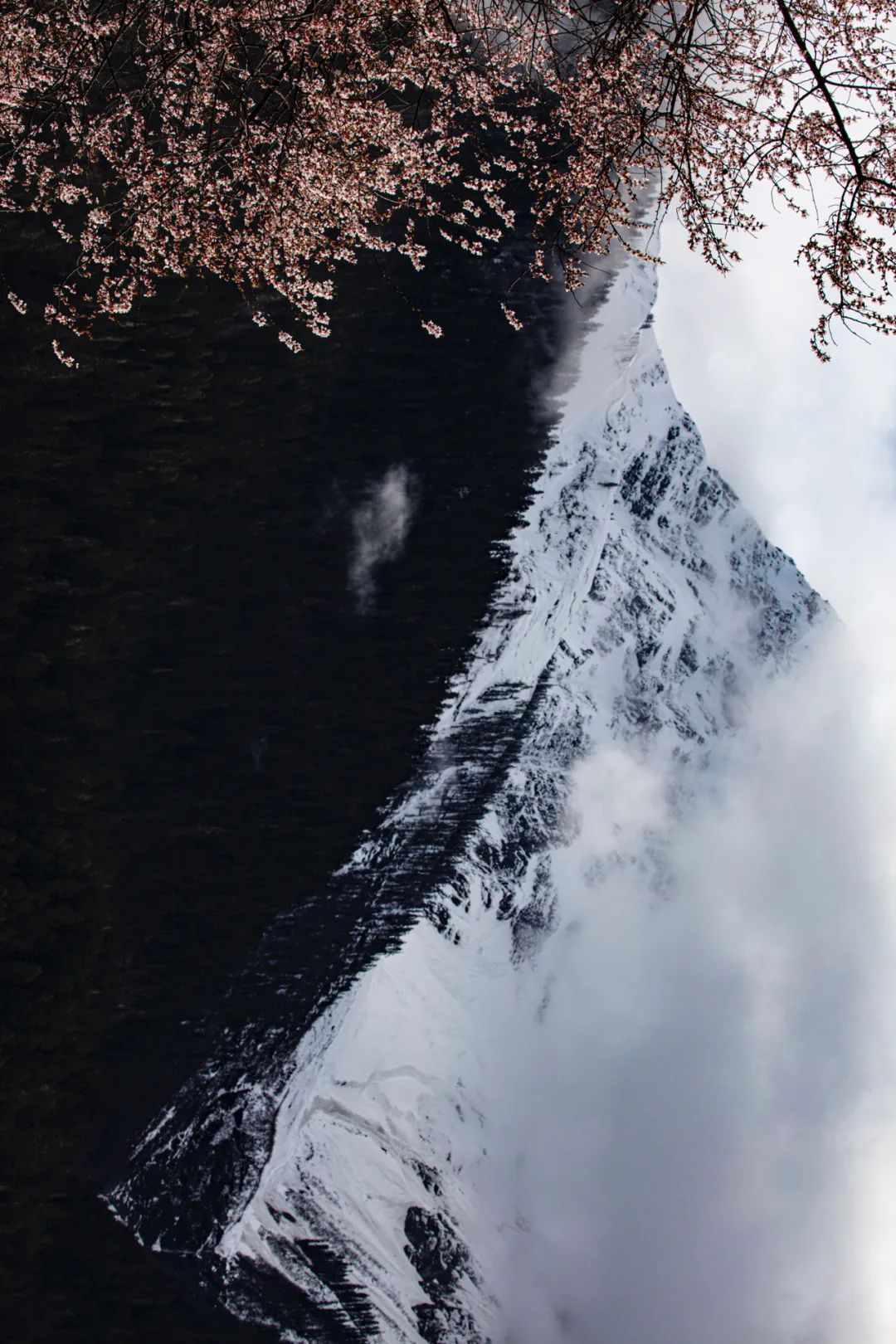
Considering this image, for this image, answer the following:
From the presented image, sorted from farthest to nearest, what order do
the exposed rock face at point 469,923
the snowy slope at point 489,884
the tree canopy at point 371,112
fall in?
the snowy slope at point 489,884 < the exposed rock face at point 469,923 < the tree canopy at point 371,112

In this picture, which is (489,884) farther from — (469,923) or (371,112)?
(371,112)

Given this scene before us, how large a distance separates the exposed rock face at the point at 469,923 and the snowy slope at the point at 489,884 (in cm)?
9

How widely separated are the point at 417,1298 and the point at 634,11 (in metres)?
37.7

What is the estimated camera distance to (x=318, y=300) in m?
20.2

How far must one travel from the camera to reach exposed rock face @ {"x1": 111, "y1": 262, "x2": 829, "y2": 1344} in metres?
25.1

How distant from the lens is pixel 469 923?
34594 mm

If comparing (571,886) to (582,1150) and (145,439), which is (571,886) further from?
(145,439)

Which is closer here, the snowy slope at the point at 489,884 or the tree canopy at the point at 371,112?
the tree canopy at the point at 371,112

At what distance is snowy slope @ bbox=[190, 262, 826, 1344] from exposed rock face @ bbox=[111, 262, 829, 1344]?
95mm

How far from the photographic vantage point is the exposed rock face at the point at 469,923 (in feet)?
82.5

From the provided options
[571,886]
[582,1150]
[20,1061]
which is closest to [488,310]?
[20,1061]

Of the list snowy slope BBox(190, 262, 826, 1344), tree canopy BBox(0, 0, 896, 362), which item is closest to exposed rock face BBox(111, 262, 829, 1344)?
snowy slope BBox(190, 262, 826, 1344)

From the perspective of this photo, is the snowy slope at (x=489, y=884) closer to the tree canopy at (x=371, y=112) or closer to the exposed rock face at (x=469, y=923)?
the exposed rock face at (x=469, y=923)

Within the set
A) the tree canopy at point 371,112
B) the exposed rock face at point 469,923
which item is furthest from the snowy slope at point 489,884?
the tree canopy at point 371,112
